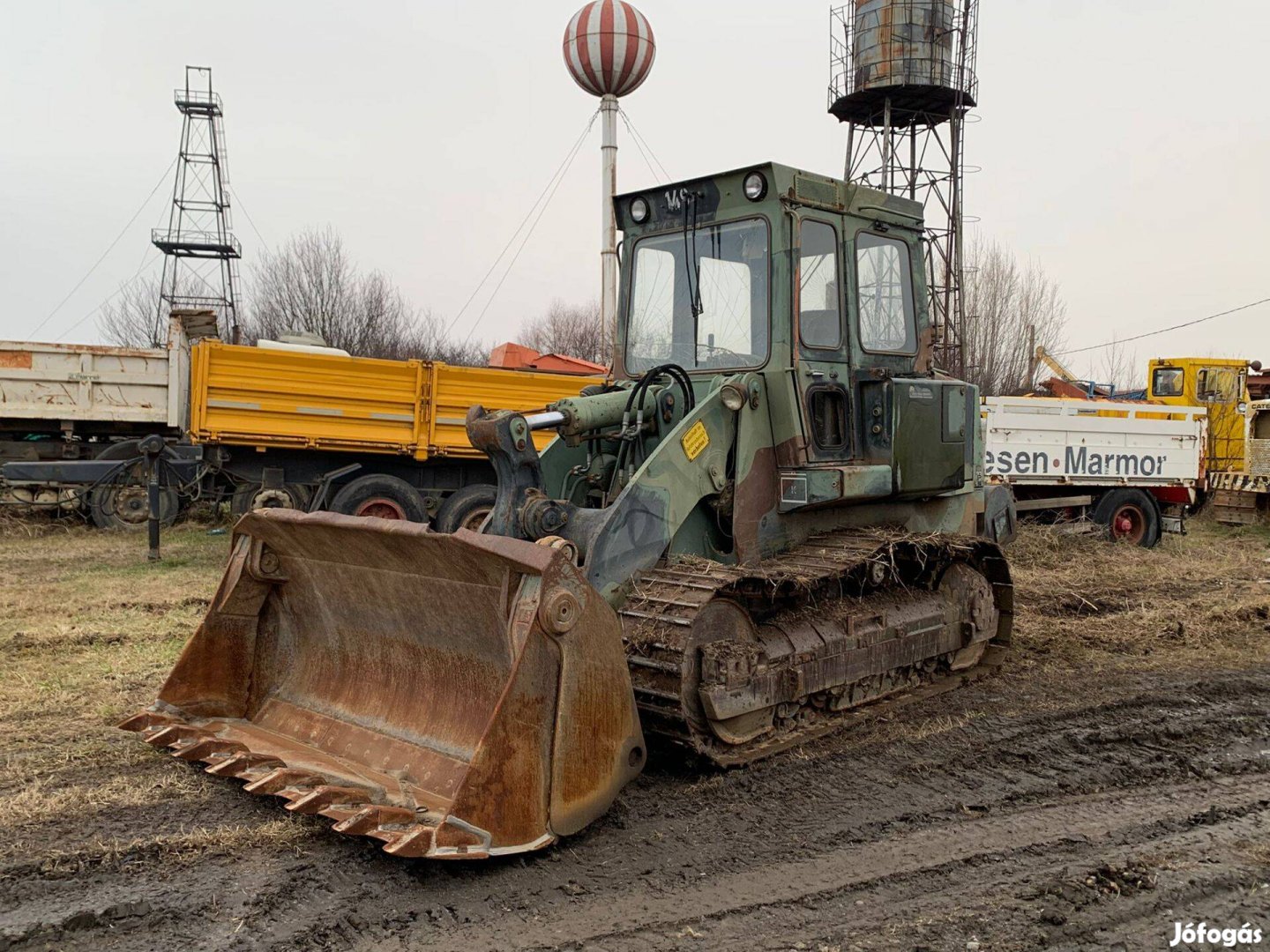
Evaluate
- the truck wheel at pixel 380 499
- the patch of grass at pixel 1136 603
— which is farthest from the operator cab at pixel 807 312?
the truck wheel at pixel 380 499

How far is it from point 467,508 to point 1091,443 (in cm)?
800

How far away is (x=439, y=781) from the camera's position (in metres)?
4.31

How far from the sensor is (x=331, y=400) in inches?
501

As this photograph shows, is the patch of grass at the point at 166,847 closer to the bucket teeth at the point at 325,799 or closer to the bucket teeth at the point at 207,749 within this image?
the bucket teeth at the point at 325,799

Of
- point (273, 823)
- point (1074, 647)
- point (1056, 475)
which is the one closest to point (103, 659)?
point (273, 823)

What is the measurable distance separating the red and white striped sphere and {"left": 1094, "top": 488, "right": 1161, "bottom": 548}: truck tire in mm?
9543

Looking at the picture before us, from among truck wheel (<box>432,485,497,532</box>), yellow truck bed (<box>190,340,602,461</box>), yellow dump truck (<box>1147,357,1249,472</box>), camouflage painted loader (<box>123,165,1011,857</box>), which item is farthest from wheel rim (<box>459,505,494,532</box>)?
yellow dump truck (<box>1147,357,1249,472</box>)

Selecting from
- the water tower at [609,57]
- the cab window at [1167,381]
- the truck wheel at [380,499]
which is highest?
the water tower at [609,57]

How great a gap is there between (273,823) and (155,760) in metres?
1.06

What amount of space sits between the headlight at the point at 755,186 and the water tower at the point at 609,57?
425 inches

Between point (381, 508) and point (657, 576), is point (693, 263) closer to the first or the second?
point (657, 576)

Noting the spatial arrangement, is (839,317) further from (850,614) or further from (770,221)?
(850,614)

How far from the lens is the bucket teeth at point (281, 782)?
4195mm

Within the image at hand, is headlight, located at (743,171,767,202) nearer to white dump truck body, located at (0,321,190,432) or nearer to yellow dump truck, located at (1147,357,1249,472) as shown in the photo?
white dump truck body, located at (0,321,190,432)
